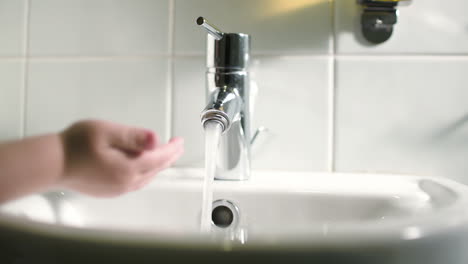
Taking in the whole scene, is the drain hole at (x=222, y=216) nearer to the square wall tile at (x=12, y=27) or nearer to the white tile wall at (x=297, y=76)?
the white tile wall at (x=297, y=76)

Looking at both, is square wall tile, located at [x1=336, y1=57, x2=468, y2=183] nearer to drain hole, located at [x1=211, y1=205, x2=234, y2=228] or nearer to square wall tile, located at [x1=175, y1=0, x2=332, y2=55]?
square wall tile, located at [x1=175, y1=0, x2=332, y2=55]

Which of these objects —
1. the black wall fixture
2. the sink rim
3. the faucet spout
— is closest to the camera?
the sink rim

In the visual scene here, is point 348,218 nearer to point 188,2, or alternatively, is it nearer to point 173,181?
point 173,181

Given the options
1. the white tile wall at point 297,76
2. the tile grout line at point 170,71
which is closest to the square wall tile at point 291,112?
the white tile wall at point 297,76

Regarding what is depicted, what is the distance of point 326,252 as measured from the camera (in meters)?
0.21

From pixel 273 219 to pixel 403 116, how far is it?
23 cm

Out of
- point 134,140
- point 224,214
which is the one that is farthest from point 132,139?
point 224,214

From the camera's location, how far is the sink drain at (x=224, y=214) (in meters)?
0.48

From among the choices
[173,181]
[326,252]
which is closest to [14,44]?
[173,181]

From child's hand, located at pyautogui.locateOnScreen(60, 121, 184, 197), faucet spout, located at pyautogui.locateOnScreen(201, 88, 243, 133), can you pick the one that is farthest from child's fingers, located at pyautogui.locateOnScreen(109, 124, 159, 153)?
faucet spout, located at pyautogui.locateOnScreen(201, 88, 243, 133)

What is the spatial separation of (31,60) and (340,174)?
47 cm

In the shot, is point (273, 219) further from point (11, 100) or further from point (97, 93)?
point (11, 100)

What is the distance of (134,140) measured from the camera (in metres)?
0.28

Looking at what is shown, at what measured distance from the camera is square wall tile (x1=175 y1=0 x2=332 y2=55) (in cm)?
58
